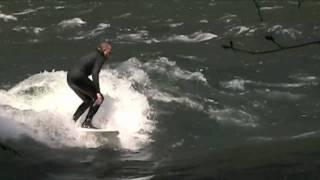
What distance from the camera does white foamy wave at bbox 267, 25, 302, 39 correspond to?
76.1 feet

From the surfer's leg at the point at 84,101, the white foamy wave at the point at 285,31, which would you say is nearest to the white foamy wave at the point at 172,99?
the surfer's leg at the point at 84,101

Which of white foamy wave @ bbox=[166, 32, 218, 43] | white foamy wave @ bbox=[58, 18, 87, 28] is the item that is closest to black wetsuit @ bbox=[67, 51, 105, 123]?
white foamy wave @ bbox=[166, 32, 218, 43]

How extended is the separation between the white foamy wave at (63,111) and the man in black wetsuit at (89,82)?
17.6 inches

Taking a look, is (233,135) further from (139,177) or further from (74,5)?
(74,5)

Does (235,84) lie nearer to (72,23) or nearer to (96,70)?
(96,70)

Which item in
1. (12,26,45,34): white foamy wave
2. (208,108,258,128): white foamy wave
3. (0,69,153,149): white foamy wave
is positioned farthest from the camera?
(12,26,45,34): white foamy wave

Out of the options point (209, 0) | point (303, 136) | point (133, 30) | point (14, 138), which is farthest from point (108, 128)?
point (209, 0)

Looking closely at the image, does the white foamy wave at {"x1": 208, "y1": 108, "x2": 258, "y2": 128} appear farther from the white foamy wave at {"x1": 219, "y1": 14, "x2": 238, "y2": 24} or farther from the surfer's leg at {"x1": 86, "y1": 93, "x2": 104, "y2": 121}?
the white foamy wave at {"x1": 219, "y1": 14, "x2": 238, "y2": 24}

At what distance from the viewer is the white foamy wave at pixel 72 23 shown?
25.8m

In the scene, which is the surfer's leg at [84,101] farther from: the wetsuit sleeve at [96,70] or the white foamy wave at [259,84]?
the white foamy wave at [259,84]

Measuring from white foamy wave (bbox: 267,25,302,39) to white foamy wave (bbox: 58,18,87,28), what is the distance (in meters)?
6.50

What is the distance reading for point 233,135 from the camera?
1512 cm

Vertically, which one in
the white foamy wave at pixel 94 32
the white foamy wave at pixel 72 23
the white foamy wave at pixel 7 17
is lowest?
the white foamy wave at pixel 94 32

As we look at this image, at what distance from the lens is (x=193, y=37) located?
933 inches
